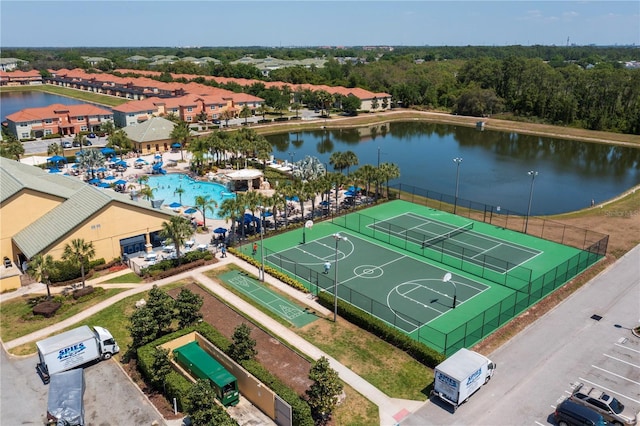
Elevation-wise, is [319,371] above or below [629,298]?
above

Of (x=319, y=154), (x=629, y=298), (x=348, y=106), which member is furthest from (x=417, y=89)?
(x=629, y=298)

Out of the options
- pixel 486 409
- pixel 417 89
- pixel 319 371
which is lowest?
pixel 486 409

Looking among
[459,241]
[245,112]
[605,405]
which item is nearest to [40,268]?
[459,241]

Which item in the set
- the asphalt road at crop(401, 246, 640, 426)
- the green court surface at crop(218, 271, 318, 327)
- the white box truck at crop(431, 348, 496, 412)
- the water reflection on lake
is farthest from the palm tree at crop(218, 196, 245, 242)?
the water reflection on lake

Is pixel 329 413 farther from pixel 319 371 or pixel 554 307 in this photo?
pixel 554 307

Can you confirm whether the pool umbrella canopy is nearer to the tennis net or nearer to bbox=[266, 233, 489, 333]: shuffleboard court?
bbox=[266, 233, 489, 333]: shuffleboard court

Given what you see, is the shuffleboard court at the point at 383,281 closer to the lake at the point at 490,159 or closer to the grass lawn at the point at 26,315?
the grass lawn at the point at 26,315

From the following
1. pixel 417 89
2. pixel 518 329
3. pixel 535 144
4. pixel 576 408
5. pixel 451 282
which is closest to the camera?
pixel 576 408
